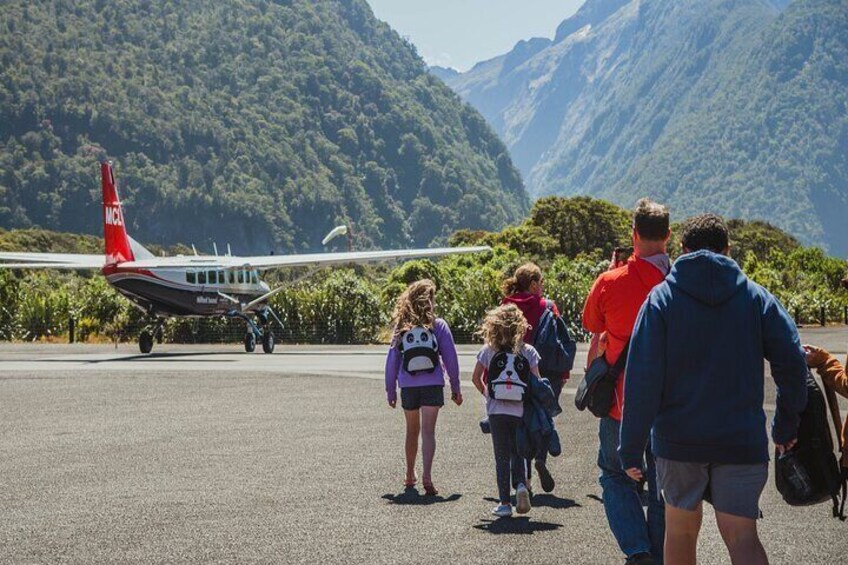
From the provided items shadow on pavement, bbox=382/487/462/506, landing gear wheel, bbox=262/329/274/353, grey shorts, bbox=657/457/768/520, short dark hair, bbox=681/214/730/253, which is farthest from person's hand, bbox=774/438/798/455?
landing gear wheel, bbox=262/329/274/353

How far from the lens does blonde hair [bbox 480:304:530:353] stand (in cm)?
880

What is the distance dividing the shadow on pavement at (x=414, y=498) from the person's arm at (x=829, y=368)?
3488 millimetres

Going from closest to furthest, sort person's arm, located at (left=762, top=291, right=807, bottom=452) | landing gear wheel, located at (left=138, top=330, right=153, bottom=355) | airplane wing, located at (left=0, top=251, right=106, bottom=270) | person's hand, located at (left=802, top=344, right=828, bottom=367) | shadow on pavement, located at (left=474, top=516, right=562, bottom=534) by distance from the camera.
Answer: person's arm, located at (left=762, top=291, right=807, bottom=452), person's hand, located at (left=802, top=344, right=828, bottom=367), shadow on pavement, located at (left=474, top=516, right=562, bottom=534), landing gear wheel, located at (left=138, top=330, right=153, bottom=355), airplane wing, located at (left=0, top=251, right=106, bottom=270)

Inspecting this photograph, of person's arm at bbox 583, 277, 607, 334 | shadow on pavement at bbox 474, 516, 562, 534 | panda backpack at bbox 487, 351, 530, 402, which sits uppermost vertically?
person's arm at bbox 583, 277, 607, 334

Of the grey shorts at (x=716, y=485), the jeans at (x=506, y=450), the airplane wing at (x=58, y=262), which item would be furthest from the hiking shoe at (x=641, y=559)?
the airplane wing at (x=58, y=262)

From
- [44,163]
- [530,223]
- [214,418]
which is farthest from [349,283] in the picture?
[44,163]

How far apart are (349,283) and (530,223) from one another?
48.8 metres

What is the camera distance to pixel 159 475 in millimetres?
10242

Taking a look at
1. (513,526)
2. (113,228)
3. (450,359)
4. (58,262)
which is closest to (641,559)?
(513,526)

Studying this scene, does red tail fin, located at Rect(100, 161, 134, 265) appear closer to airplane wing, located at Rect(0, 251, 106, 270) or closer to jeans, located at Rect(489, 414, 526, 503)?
airplane wing, located at Rect(0, 251, 106, 270)

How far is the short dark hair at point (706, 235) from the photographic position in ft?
17.8

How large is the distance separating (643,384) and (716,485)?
20.3 inches

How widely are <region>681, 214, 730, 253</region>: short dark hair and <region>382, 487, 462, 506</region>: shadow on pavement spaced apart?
158 inches

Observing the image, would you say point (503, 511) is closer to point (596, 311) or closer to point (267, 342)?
point (596, 311)
